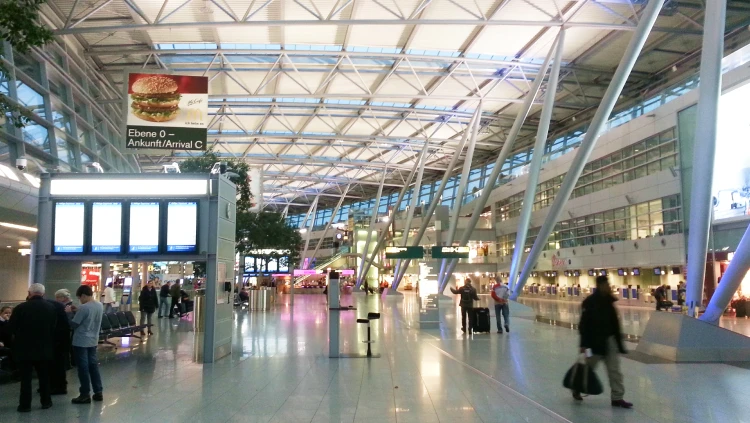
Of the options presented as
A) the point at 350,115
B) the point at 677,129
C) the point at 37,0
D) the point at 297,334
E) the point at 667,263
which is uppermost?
the point at 350,115

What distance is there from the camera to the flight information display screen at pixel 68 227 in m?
11.4

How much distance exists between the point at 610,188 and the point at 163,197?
31.3 m

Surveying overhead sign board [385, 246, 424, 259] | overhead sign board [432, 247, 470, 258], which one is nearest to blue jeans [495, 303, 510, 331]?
overhead sign board [432, 247, 470, 258]

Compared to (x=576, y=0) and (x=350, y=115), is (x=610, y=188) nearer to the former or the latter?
(x=576, y=0)

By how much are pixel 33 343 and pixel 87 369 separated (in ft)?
2.58

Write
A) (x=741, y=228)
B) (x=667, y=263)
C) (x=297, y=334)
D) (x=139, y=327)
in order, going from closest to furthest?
1. (x=139, y=327)
2. (x=297, y=334)
3. (x=741, y=228)
4. (x=667, y=263)

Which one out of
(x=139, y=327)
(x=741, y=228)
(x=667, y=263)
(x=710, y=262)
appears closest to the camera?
(x=139, y=327)

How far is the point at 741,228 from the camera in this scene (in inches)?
979

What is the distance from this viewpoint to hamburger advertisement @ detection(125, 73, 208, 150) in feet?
46.3

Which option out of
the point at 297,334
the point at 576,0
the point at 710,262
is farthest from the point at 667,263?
the point at 297,334

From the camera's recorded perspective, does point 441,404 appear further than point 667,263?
No

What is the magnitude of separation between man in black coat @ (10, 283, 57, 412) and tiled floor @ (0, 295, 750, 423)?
0.24 metres

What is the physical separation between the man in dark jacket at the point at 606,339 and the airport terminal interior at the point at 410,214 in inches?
1.0

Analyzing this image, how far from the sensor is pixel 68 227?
11.4 m
